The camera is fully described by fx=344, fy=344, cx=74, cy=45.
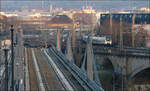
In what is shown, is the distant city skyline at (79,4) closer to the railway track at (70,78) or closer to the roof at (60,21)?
the roof at (60,21)

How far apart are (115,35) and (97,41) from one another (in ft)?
4.28

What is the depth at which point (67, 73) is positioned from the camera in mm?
9883

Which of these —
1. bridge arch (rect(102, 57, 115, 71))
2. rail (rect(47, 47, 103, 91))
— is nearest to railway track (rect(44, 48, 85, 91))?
rail (rect(47, 47, 103, 91))

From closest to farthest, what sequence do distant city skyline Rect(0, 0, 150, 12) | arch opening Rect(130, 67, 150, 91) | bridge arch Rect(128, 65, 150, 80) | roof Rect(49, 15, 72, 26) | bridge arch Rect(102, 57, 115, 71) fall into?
1. arch opening Rect(130, 67, 150, 91)
2. bridge arch Rect(128, 65, 150, 80)
3. bridge arch Rect(102, 57, 115, 71)
4. roof Rect(49, 15, 72, 26)
5. distant city skyline Rect(0, 0, 150, 12)

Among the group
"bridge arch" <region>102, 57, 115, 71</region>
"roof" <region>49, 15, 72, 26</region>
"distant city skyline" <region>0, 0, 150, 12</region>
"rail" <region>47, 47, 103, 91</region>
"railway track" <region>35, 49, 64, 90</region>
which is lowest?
"bridge arch" <region>102, 57, 115, 71</region>

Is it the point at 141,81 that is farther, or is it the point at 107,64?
the point at 107,64

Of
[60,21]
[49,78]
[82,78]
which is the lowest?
[49,78]

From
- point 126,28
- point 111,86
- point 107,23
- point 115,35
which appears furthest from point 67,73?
point 107,23

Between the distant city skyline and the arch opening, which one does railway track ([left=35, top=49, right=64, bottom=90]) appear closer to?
the arch opening

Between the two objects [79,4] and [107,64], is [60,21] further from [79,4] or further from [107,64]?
[79,4]

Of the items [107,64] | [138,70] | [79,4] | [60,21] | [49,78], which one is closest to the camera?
[49,78]

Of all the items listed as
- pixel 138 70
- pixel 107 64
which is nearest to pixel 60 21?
pixel 107 64

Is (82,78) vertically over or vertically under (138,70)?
over

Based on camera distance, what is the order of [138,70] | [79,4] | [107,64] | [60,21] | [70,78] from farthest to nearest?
[79,4]
[60,21]
[107,64]
[138,70]
[70,78]
